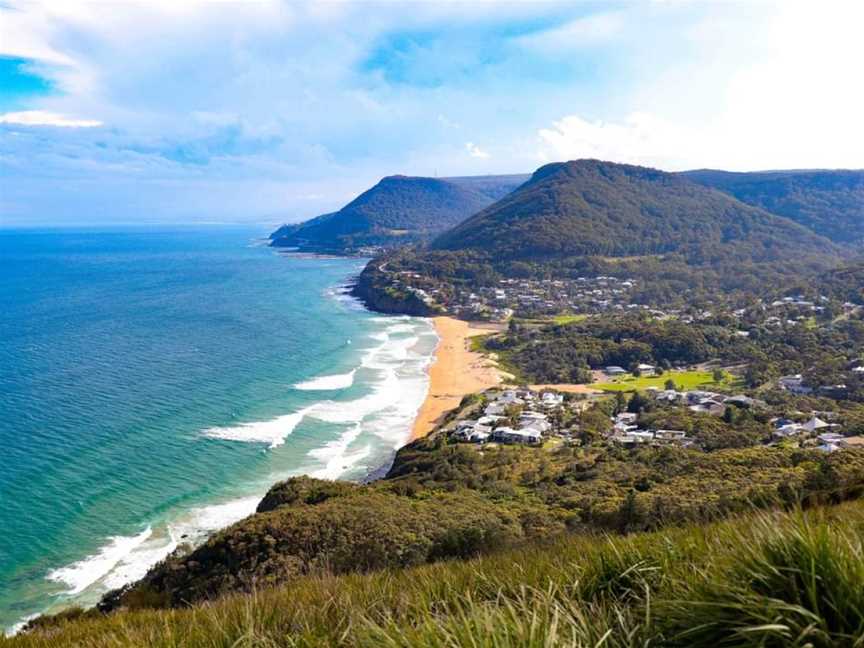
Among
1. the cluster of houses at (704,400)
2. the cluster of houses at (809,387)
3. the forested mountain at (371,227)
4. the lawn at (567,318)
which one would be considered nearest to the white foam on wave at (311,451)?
the cluster of houses at (704,400)

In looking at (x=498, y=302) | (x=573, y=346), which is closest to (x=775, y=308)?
(x=573, y=346)

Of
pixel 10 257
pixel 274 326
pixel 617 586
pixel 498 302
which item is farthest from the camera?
pixel 10 257

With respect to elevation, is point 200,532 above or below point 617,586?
below

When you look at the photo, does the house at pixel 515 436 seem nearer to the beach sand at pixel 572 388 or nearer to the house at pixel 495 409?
the house at pixel 495 409

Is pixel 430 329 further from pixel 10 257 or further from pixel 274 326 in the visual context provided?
pixel 10 257

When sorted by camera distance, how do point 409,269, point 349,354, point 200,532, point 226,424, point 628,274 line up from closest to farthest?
point 200,532 → point 226,424 → point 349,354 → point 628,274 → point 409,269

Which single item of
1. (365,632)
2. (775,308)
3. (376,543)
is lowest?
(775,308)

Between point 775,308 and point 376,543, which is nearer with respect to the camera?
point 376,543

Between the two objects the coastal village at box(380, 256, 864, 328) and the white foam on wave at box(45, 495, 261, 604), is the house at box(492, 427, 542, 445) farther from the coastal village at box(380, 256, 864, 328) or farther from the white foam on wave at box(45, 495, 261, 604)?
the coastal village at box(380, 256, 864, 328)
